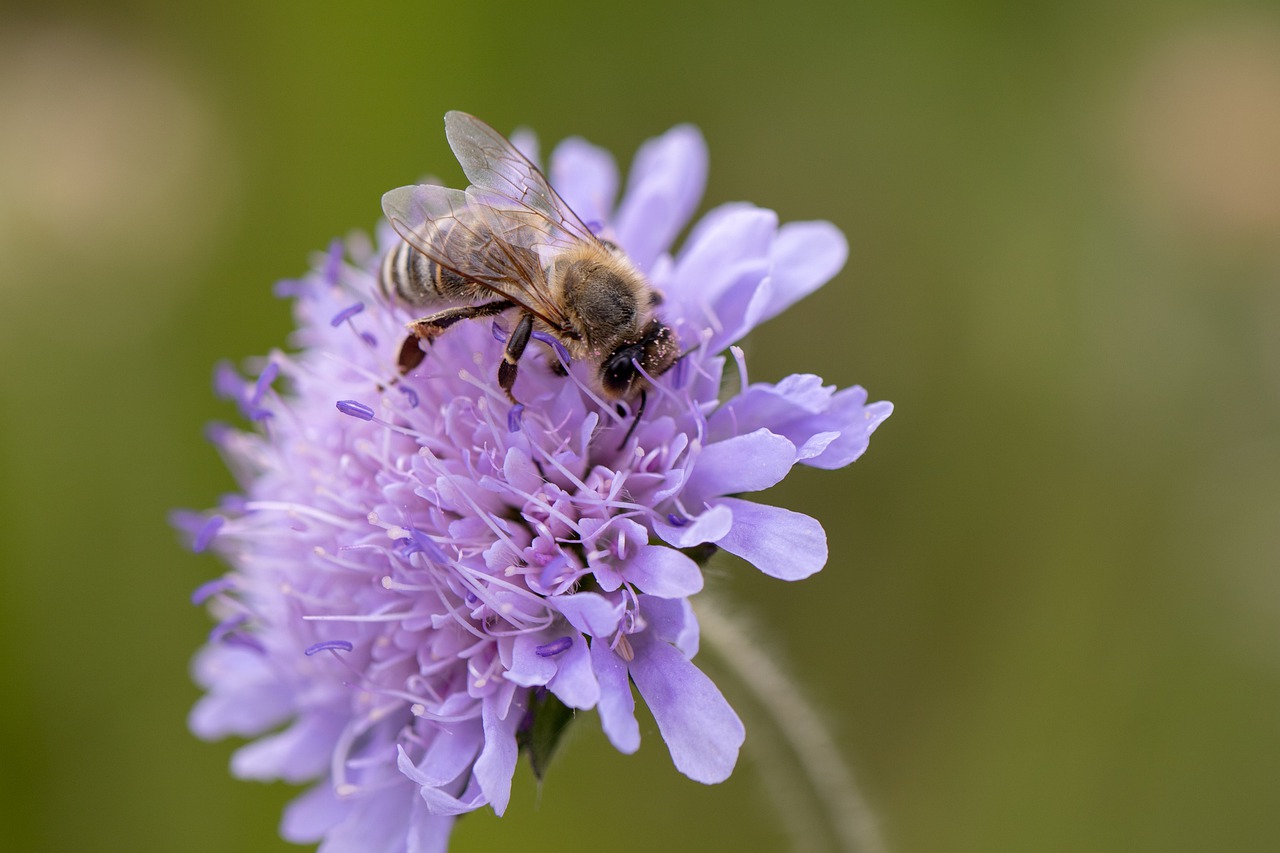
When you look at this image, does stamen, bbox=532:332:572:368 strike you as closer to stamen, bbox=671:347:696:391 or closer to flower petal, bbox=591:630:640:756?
stamen, bbox=671:347:696:391

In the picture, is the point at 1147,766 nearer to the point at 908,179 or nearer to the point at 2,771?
the point at 908,179

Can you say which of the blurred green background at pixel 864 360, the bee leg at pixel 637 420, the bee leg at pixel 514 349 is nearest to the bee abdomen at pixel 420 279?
the bee leg at pixel 514 349

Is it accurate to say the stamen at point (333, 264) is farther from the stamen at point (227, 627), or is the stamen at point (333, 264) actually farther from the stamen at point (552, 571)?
the stamen at point (552, 571)

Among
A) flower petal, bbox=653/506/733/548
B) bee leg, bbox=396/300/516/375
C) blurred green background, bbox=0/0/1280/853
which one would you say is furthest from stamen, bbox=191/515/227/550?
blurred green background, bbox=0/0/1280/853

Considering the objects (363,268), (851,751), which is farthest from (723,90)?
(851,751)

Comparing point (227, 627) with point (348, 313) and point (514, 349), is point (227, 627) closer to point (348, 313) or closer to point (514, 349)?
point (348, 313)

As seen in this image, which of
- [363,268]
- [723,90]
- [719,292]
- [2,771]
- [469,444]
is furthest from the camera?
[723,90]

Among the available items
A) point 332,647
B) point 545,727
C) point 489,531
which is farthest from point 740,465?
point 332,647
